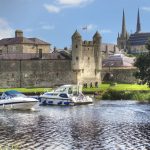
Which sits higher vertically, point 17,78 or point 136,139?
point 17,78

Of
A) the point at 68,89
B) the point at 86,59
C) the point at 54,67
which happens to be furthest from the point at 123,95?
the point at 54,67

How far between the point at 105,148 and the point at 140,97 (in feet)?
165

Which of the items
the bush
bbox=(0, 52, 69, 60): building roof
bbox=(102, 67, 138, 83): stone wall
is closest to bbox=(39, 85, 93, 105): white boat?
the bush

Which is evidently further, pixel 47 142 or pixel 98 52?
pixel 98 52

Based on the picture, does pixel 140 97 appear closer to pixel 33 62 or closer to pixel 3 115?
pixel 3 115

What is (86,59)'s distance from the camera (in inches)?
4847

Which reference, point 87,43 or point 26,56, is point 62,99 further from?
point 87,43

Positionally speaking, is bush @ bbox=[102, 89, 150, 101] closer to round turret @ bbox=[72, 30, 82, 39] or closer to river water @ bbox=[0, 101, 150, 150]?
river water @ bbox=[0, 101, 150, 150]

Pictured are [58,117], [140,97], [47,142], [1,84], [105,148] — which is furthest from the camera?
[1,84]

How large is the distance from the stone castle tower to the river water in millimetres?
53249

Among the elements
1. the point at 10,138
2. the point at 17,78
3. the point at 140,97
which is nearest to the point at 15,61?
the point at 17,78

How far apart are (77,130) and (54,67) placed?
7622 centimetres

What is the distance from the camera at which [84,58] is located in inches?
4840

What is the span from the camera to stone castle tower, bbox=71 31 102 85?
398 ft
